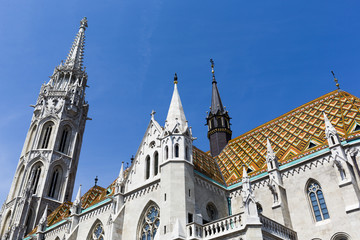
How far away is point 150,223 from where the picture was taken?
21719 millimetres

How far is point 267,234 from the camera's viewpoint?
653 inches

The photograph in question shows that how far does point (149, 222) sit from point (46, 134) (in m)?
26.2

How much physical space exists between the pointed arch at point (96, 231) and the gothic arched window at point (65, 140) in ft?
61.3

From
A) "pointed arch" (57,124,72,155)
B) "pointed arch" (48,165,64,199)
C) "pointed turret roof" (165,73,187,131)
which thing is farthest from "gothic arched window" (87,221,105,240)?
"pointed arch" (57,124,72,155)

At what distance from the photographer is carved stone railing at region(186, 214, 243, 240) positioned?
16922mm

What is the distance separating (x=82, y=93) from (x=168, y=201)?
1316 inches

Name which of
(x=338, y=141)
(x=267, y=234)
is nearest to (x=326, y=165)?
(x=338, y=141)

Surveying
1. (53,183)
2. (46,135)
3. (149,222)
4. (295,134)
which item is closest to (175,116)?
(149,222)

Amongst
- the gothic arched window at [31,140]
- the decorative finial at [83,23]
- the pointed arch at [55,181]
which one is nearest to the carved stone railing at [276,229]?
the pointed arch at [55,181]

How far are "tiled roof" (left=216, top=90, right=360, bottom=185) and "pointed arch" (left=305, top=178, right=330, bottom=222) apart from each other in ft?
7.01

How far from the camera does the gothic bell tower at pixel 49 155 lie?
123ft

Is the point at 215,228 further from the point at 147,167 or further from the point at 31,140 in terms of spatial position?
the point at 31,140

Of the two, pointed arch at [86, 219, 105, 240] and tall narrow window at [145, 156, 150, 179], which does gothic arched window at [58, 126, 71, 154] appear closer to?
pointed arch at [86, 219, 105, 240]

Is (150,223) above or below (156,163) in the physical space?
below
